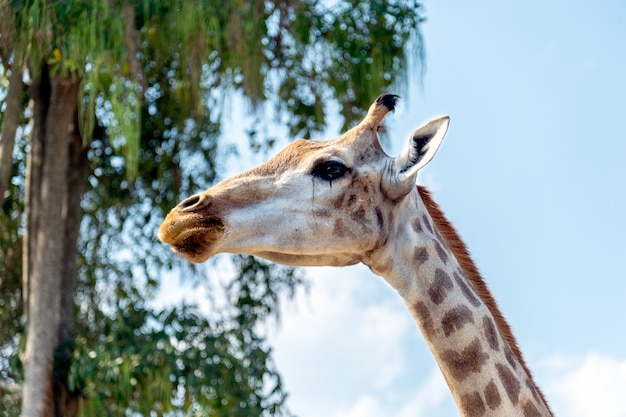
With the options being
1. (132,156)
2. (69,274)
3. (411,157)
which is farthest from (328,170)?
(69,274)

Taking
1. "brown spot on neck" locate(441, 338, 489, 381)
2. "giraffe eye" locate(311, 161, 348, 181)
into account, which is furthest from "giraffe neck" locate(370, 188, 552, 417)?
"giraffe eye" locate(311, 161, 348, 181)

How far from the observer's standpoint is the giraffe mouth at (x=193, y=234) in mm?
3264

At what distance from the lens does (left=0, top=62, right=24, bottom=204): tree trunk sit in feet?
26.9

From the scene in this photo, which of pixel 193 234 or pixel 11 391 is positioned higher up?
pixel 11 391

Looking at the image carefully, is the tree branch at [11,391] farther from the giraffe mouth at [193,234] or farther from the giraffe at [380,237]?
the giraffe mouth at [193,234]

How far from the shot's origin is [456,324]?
3465 millimetres

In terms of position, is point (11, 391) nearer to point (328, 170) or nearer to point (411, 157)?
point (328, 170)

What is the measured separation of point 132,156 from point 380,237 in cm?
398

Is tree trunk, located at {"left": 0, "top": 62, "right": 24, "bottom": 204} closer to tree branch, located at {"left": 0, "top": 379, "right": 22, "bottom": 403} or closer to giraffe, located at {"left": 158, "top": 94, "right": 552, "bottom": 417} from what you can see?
tree branch, located at {"left": 0, "top": 379, "right": 22, "bottom": 403}

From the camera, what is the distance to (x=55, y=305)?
27.4ft

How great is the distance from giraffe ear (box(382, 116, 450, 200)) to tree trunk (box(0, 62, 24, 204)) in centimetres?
528

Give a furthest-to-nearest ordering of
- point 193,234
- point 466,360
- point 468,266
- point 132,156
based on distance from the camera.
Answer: point 132,156 → point 468,266 → point 466,360 → point 193,234

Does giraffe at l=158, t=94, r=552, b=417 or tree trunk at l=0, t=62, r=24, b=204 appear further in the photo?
tree trunk at l=0, t=62, r=24, b=204

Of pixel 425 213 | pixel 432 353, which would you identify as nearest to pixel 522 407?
pixel 432 353
